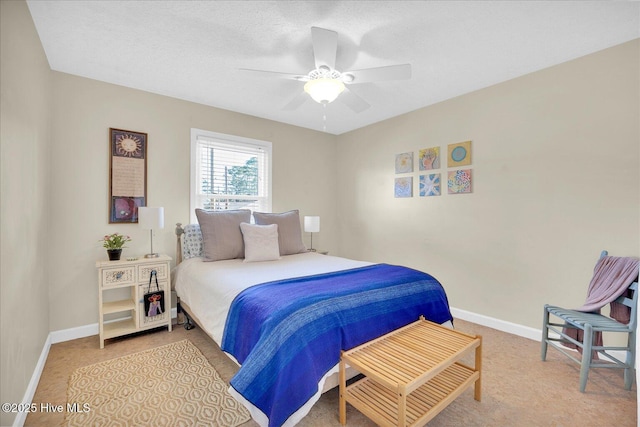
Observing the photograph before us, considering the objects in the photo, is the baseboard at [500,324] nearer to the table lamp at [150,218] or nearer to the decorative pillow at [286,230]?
the decorative pillow at [286,230]

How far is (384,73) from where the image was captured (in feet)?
7.16

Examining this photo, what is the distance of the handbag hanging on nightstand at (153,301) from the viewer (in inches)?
109

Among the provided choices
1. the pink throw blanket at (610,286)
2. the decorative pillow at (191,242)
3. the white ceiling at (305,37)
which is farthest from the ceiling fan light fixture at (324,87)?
the pink throw blanket at (610,286)

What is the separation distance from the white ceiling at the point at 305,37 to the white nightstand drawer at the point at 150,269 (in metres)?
1.86

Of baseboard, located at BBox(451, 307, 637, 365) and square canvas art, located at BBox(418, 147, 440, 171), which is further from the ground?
square canvas art, located at BBox(418, 147, 440, 171)

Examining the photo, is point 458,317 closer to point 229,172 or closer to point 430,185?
point 430,185

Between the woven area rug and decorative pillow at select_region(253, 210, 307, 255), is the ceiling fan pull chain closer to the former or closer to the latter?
decorative pillow at select_region(253, 210, 307, 255)

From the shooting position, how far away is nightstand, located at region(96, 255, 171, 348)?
2594 millimetres

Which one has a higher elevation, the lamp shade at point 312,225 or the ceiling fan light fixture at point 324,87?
the ceiling fan light fixture at point 324,87

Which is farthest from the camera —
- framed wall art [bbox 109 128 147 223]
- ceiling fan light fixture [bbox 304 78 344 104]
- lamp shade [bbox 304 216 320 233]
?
lamp shade [bbox 304 216 320 233]

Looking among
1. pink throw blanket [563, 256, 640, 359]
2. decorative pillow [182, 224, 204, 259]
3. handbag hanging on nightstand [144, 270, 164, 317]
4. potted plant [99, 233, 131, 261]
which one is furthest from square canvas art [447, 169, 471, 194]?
potted plant [99, 233, 131, 261]

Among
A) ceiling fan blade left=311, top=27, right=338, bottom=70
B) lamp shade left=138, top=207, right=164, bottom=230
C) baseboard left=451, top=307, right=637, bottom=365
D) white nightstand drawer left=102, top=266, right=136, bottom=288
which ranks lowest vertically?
baseboard left=451, top=307, right=637, bottom=365

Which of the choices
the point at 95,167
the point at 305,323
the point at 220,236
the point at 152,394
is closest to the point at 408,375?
the point at 305,323

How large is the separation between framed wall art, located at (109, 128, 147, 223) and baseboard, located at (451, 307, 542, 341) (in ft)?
12.4
